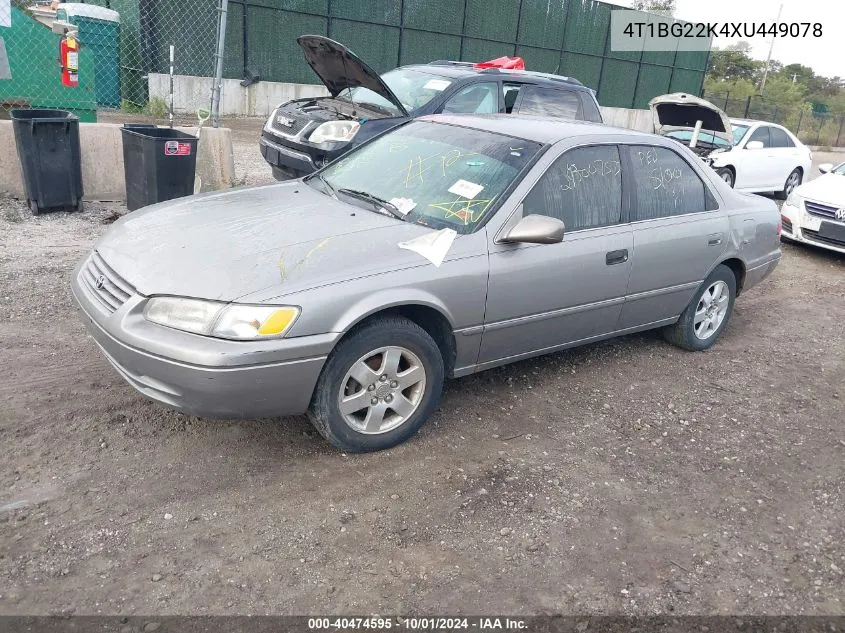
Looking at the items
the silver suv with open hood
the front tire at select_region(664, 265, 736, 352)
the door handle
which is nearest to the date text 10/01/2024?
the door handle

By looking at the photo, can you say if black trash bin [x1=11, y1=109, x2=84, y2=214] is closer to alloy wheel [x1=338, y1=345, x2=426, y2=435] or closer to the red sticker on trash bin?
the red sticker on trash bin

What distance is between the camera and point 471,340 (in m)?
3.95

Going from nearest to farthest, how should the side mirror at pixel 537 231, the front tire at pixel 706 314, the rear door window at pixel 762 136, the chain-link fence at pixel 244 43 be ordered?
the side mirror at pixel 537 231
the front tire at pixel 706 314
the chain-link fence at pixel 244 43
the rear door window at pixel 762 136

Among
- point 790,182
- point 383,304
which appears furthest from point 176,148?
point 790,182

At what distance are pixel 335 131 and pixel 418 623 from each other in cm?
608

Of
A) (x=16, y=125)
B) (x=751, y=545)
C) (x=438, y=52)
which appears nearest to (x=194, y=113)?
(x=438, y=52)

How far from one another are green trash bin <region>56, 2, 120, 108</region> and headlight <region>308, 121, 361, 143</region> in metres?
8.18

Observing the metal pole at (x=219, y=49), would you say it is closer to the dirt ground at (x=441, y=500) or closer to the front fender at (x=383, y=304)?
the dirt ground at (x=441, y=500)

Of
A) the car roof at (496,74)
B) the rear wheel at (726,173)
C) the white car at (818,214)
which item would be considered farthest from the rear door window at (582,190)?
the rear wheel at (726,173)

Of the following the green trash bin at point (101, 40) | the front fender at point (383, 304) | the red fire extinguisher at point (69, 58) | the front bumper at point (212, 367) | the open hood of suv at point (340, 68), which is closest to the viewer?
the front bumper at point (212, 367)

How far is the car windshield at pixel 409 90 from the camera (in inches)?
329

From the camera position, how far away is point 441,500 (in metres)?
3.41

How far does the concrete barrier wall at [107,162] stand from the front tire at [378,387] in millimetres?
5191

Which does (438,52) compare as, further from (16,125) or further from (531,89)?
(16,125)
